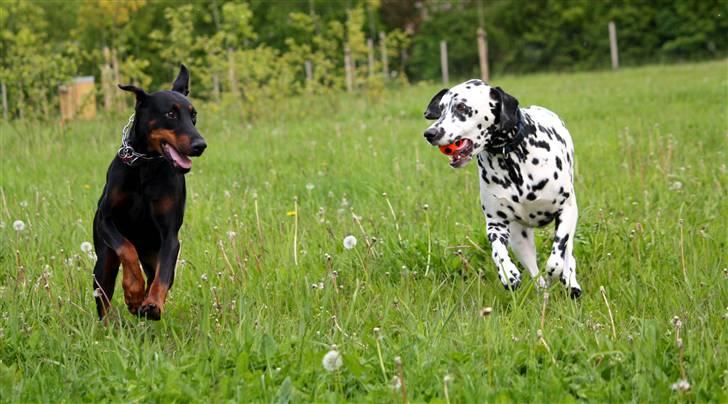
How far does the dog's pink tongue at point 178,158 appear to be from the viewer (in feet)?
15.0

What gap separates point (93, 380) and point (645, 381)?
2.24 m

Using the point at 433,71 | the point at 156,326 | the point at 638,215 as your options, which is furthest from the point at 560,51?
the point at 156,326

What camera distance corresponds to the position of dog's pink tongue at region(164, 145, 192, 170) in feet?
15.0

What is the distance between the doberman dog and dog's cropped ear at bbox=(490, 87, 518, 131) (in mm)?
1655

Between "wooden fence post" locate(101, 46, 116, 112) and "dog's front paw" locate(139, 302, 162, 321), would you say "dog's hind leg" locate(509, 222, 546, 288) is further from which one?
"wooden fence post" locate(101, 46, 116, 112)

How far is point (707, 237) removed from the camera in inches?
237

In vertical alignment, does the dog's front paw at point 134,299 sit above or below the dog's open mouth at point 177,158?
below

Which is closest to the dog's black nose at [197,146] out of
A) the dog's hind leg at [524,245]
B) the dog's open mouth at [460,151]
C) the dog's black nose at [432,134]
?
the dog's black nose at [432,134]

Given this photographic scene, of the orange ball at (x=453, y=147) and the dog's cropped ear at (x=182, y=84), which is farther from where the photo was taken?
the dog's cropped ear at (x=182, y=84)

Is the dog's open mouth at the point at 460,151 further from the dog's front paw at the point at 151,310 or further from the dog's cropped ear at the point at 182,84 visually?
the dog's front paw at the point at 151,310

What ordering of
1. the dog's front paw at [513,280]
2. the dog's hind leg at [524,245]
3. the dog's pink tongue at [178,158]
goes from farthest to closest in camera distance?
the dog's hind leg at [524,245] → the dog's front paw at [513,280] → the dog's pink tongue at [178,158]

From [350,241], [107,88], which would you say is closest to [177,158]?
[350,241]

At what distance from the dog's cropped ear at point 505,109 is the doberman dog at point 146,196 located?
1655 millimetres

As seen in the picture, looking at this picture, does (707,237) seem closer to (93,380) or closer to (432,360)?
(432,360)
